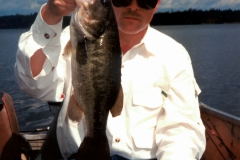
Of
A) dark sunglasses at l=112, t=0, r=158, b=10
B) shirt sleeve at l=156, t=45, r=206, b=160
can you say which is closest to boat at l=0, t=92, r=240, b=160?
shirt sleeve at l=156, t=45, r=206, b=160

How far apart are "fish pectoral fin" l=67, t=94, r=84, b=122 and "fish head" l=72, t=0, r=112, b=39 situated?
1.92 ft

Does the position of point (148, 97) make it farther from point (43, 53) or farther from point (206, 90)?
point (206, 90)

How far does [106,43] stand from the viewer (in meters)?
2.47

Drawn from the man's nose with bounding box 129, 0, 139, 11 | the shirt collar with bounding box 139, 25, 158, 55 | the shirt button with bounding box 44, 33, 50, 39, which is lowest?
the shirt collar with bounding box 139, 25, 158, 55

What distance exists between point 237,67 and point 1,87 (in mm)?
18248

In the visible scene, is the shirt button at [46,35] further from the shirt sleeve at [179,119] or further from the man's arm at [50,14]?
the shirt sleeve at [179,119]

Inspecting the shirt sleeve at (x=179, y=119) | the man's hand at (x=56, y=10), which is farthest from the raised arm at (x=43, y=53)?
the shirt sleeve at (x=179, y=119)

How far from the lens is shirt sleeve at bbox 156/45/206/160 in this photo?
3.22 metres

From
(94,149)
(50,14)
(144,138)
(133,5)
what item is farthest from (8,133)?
(133,5)

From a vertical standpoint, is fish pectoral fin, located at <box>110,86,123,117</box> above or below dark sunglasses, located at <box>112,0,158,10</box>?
below

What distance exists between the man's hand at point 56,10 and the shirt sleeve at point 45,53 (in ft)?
0.15

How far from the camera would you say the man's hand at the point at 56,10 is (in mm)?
2418

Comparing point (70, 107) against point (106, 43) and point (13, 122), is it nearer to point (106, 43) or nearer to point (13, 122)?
point (106, 43)

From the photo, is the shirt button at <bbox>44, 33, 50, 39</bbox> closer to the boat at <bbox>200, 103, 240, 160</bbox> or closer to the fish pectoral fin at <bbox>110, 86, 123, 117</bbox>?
the fish pectoral fin at <bbox>110, 86, 123, 117</bbox>
